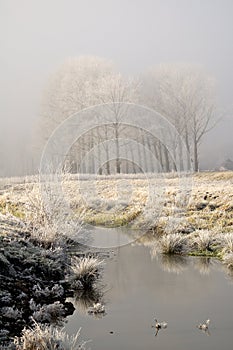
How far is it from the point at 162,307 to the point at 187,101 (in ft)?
110

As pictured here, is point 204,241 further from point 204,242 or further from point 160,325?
point 160,325

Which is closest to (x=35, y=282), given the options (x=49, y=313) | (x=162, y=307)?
(x=49, y=313)

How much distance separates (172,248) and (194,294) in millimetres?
4223

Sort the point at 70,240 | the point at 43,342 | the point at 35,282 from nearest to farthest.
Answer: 1. the point at 43,342
2. the point at 35,282
3. the point at 70,240

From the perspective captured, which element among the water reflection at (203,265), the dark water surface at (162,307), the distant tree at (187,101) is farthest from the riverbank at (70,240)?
the distant tree at (187,101)

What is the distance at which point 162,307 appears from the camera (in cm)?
877

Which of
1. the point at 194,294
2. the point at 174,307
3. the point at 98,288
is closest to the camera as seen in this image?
the point at 174,307

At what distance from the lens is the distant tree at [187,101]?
40.5 meters

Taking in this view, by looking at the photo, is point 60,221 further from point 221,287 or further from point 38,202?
point 221,287

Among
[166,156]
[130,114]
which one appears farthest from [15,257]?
[166,156]

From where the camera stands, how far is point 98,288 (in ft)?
33.8

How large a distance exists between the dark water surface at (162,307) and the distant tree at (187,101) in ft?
92.2

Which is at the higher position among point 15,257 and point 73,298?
point 15,257

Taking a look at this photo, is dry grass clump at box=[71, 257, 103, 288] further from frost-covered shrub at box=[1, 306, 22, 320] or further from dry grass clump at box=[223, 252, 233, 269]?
dry grass clump at box=[223, 252, 233, 269]
